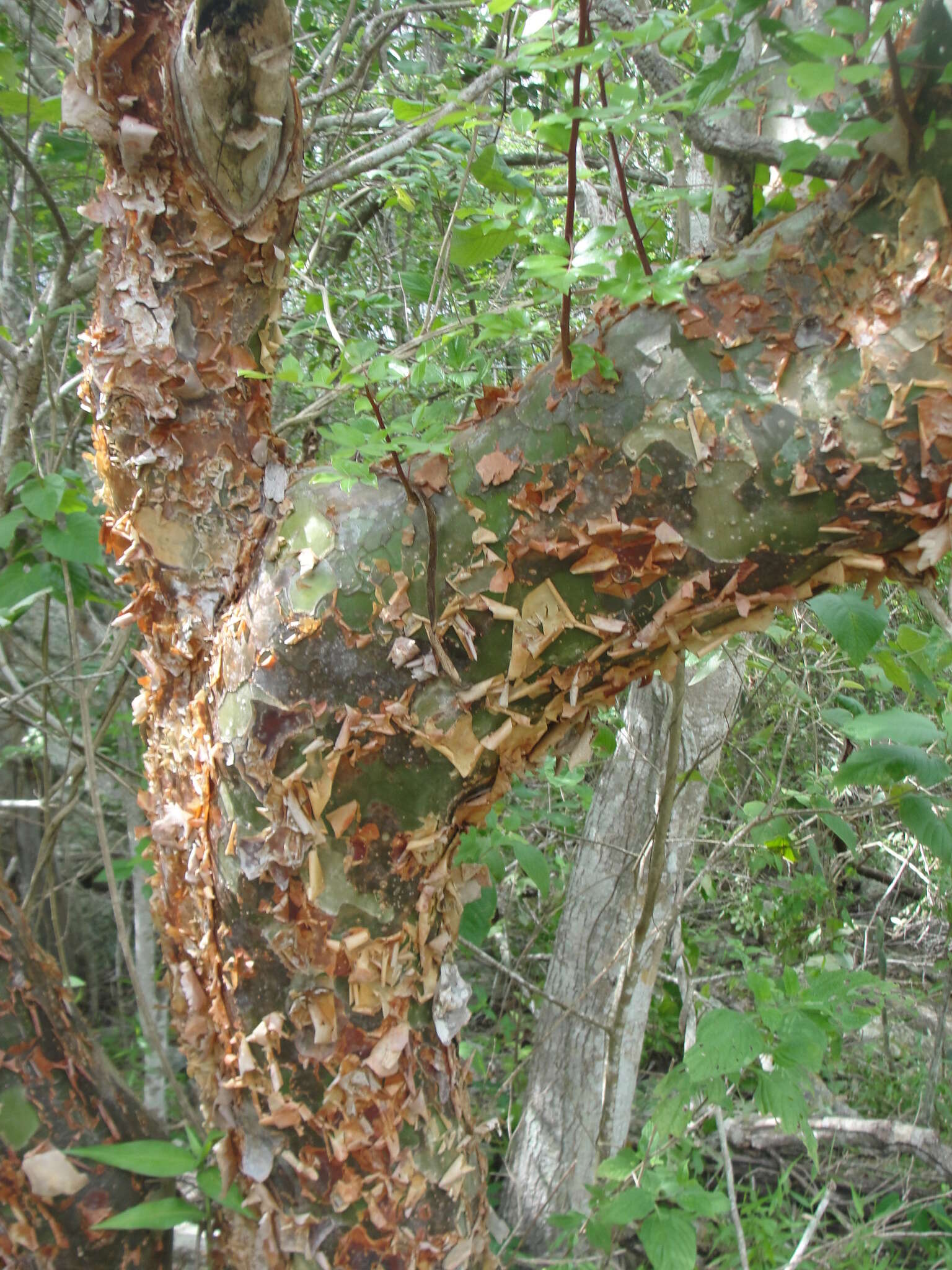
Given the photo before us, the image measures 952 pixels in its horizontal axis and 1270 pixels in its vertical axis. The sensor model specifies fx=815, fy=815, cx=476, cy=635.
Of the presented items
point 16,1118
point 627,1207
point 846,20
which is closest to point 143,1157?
point 16,1118

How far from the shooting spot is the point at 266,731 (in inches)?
44.4

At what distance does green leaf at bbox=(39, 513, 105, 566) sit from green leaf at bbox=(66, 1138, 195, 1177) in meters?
0.92

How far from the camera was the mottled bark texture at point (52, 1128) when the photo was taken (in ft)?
3.70

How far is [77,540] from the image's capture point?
4.85ft

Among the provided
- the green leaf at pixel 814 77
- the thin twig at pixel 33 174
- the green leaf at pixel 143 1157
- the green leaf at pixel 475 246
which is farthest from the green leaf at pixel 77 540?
the green leaf at pixel 814 77

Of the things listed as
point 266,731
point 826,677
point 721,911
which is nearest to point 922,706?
point 826,677

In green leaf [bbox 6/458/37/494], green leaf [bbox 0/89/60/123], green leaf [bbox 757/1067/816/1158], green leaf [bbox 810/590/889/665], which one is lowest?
green leaf [bbox 757/1067/816/1158]

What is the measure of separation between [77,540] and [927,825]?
1629mm

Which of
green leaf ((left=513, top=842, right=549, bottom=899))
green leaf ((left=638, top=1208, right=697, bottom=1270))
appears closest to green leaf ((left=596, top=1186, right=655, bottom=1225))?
green leaf ((left=638, top=1208, right=697, bottom=1270))

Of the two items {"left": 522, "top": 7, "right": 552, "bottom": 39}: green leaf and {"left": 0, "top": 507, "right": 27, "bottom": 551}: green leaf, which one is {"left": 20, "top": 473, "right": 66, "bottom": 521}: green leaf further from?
{"left": 522, "top": 7, "right": 552, "bottom": 39}: green leaf

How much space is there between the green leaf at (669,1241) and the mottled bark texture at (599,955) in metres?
0.86

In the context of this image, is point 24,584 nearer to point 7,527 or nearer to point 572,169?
point 7,527

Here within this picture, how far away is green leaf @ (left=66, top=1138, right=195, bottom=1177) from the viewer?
115cm

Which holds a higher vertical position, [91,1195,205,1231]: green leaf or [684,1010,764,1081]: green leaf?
[684,1010,764,1081]: green leaf
